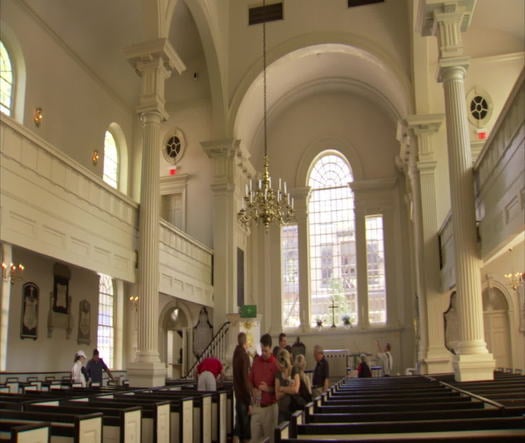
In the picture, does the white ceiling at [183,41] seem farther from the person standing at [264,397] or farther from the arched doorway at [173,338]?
the person standing at [264,397]

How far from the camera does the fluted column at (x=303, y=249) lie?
2175cm

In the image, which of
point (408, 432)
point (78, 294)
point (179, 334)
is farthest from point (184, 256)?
point (408, 432)

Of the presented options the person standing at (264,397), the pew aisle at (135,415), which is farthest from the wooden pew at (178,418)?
the person standing at (264,397)

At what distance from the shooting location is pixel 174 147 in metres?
→ 20.8

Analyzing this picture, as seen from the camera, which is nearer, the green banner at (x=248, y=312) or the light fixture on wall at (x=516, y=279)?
the light fixture on wall at (x=516, y=279)

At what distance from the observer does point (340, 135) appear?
2252 centimetres

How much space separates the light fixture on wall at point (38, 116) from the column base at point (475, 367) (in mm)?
10852

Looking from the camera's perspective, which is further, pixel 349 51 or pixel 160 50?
pixel 349 51

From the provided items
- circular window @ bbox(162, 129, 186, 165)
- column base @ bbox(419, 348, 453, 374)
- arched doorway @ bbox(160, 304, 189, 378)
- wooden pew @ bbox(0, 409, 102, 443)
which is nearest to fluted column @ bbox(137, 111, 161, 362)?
wooden pew @ bbox(0, 409, 102, 443)

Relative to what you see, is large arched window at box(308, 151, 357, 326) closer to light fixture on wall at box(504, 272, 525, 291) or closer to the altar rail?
light fixture on wall at box(504, 272, 525, 291)

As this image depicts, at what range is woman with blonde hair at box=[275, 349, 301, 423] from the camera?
276 inches

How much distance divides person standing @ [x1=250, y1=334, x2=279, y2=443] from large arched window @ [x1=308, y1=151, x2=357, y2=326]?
47.7 ft

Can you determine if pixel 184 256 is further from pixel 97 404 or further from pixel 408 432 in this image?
pixel 408 432

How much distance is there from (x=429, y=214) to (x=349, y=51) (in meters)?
5.56
